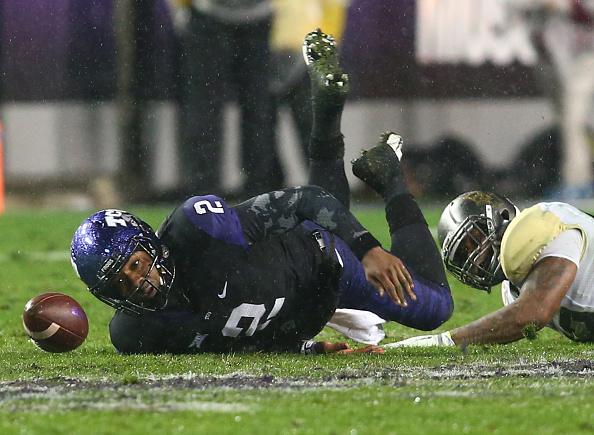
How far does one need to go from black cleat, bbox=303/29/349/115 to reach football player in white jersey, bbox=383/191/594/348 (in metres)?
0.82

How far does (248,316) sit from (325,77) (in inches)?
55.0

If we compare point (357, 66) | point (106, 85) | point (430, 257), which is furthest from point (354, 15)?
point (430, 257)

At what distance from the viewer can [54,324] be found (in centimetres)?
351

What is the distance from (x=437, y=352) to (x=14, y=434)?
1.73 meters

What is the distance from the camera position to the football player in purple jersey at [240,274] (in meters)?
3.27

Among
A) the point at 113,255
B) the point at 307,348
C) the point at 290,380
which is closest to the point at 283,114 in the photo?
the point at 307,348

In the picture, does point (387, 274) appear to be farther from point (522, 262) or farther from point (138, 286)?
point (138, 286)

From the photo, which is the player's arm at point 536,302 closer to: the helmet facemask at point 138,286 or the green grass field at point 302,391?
the green grass field at point 302,391

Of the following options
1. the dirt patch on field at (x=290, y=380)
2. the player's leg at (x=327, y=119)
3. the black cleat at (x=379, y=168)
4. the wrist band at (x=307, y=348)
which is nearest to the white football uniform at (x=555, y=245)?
the dirt patch on field at (x=290, y=380)

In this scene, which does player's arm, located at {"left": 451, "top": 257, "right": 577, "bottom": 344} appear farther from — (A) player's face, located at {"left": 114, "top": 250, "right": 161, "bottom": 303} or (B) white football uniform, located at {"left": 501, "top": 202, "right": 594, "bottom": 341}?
(A) player's face, located at {"left": 114, "top": 250, "right": 161, "bottom": 303}

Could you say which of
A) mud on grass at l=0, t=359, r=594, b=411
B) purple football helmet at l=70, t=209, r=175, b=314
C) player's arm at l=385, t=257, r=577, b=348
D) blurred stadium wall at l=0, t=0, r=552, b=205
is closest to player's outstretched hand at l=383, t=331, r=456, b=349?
player's arm at l=385, t=257, r=577, b=348

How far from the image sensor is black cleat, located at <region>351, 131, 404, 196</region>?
4.25 meters

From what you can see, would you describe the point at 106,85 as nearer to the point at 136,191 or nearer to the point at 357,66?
the point at 136,191

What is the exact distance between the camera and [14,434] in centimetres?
215
